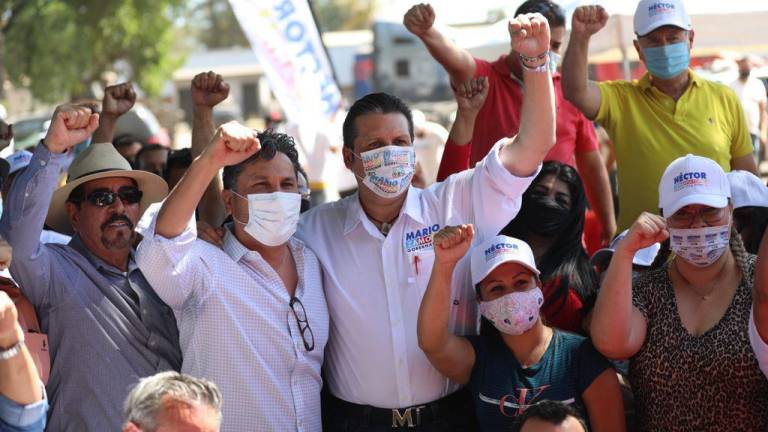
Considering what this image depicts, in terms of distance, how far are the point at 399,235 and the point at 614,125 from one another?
1.66 m

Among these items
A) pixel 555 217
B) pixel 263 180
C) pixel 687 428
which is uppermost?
pixel 263 180

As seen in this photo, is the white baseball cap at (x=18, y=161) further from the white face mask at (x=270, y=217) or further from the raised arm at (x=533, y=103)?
the raised arm at (x=533, y=103)

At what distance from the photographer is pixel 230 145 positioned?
3.76m

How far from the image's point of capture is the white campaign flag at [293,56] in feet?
27.4

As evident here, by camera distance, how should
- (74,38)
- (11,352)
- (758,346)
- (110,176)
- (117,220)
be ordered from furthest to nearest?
(74,38) → (110,176) → (117,220) → (758,346) → (11,352)

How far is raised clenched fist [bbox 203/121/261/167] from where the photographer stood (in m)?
3.76

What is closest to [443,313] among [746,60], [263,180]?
[263,180]

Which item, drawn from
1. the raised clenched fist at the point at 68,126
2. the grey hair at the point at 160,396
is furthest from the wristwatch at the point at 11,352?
the raised clenched fist at the point at 68,126

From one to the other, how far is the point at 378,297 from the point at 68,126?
1.30 metres

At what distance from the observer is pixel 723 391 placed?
3955mm

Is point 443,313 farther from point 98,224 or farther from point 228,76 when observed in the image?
point 228,76

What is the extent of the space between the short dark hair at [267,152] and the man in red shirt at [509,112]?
3.19 ft

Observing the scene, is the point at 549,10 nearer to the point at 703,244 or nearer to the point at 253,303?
the point at 703,244

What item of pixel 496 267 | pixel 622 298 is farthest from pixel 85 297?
pixel 622 298
